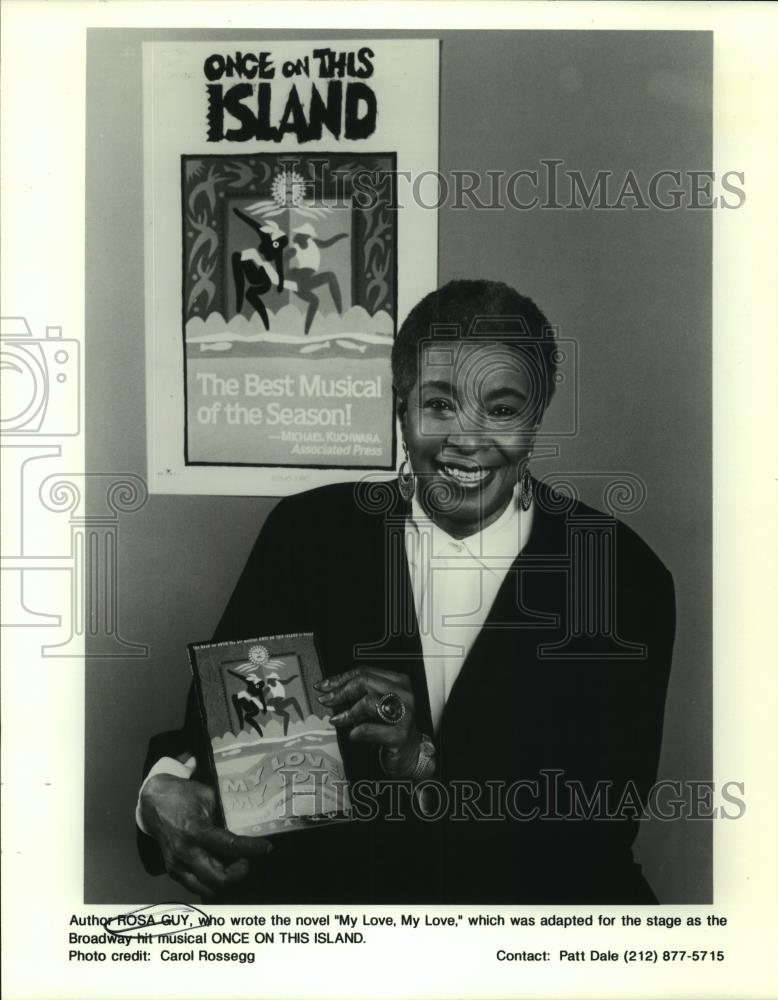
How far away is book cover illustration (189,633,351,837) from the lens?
1515 mm

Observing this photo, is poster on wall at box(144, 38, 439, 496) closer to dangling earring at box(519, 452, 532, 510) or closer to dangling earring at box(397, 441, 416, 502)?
dangling earring at box(397, 441, 416, 502)

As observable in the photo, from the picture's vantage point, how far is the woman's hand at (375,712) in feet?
4.98

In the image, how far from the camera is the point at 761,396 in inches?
61.0

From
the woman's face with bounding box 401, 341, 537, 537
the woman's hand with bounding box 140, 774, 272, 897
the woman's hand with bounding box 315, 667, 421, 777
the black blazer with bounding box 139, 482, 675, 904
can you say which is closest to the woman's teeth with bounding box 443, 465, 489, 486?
the woman's face with bounding box 401, 341, 537, 537

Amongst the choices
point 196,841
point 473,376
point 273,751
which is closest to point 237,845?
point 196,841

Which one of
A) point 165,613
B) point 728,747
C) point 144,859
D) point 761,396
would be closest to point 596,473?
point 761,396

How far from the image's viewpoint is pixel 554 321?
5.04ft

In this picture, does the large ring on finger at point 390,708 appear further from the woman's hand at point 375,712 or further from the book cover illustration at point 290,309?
the book cover illustration at point 290,309

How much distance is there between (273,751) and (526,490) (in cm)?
70

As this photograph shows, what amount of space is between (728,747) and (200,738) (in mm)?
1019

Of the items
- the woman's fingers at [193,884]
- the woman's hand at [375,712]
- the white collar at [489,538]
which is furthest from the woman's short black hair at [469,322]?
the woman's fingers at [193,884]

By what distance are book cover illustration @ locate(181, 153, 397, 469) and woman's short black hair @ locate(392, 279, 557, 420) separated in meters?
0.04

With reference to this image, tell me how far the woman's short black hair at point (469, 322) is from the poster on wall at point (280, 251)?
0.03m

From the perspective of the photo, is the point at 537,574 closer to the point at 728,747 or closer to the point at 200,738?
the point at 728,747
